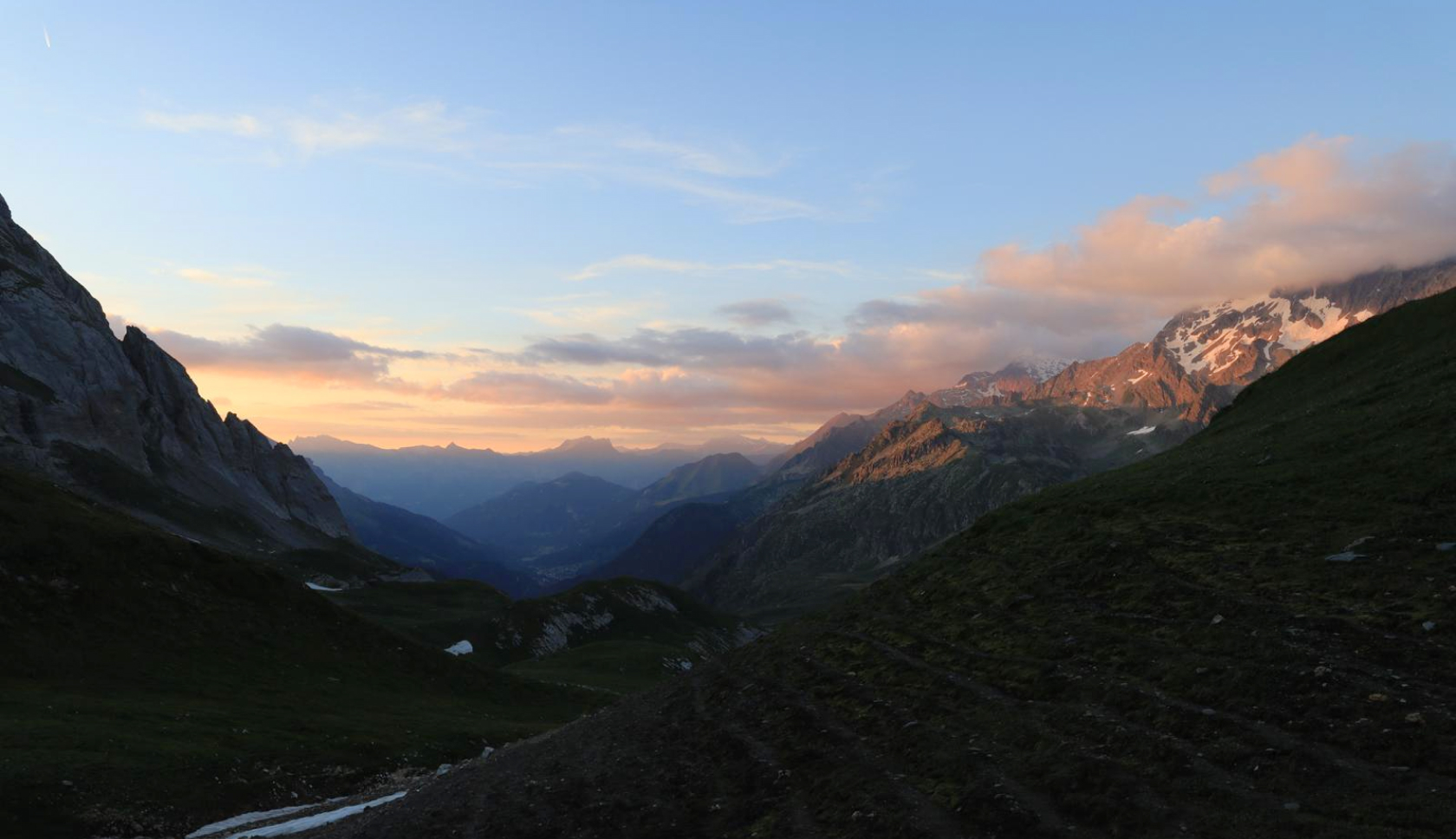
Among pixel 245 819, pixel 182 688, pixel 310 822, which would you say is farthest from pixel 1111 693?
pixel 182 688

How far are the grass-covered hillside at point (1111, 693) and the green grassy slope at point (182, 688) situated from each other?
12.6m

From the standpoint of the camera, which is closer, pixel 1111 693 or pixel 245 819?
pixel 1111 693

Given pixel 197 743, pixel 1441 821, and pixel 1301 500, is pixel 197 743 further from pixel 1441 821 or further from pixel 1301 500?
pixel 1301 500

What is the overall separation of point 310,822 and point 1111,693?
31.1m

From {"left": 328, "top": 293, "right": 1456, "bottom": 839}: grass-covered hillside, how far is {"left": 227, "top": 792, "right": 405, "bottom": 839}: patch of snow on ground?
128 inches

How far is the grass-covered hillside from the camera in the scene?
1730 cm

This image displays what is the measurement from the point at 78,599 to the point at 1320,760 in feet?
225

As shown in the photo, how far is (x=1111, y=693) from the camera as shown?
22906 mm

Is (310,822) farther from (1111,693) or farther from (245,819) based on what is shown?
(1111,693)

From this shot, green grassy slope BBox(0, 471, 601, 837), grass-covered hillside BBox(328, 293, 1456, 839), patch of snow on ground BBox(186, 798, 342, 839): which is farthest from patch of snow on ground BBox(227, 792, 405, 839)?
green grassy slope BBox(0, 471, 601, 837)

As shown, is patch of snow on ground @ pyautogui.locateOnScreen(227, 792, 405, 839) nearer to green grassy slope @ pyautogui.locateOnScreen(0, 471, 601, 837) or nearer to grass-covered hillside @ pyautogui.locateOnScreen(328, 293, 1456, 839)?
grass-covered hillside @ pyautogui.locateOnScreen(328, 293, 1456, 839)

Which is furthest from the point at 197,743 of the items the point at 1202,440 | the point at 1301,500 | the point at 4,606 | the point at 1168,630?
the point at 1202,440

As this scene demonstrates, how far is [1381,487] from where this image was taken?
3341 cm

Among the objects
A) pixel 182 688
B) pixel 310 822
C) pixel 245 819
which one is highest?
pixel 182 688
